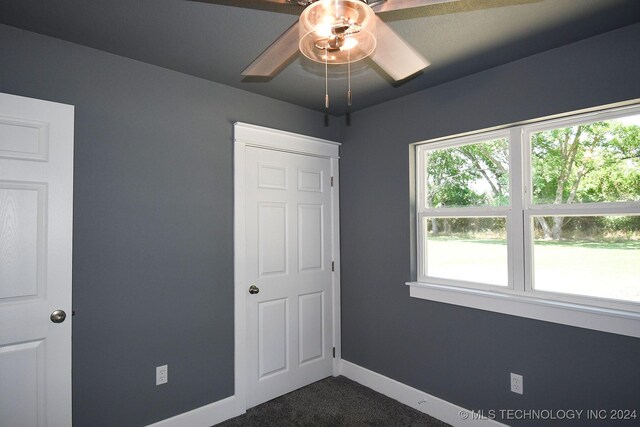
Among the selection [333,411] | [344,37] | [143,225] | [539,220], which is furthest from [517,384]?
[143,225]

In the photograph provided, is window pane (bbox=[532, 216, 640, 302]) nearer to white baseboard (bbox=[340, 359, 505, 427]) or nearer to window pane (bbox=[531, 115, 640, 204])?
window pane (bbox=[531, 115, 640, 204])

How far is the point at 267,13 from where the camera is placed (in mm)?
1705

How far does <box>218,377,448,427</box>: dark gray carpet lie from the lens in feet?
8.13

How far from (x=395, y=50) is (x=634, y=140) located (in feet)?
5.06

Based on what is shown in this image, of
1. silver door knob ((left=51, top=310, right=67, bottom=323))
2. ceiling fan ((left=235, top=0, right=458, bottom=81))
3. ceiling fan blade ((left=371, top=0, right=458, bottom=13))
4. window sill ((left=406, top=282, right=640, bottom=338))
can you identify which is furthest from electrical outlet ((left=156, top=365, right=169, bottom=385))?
ceiling fan blade ((left=371, top=0, right=458, bottom=13))

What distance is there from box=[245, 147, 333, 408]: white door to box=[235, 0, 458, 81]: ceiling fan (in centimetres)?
147

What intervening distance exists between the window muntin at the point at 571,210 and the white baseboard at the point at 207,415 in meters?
1.75

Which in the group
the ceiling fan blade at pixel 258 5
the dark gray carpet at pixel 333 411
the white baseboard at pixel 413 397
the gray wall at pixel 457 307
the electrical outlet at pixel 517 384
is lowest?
the dark gray carpet at pixel 333 411

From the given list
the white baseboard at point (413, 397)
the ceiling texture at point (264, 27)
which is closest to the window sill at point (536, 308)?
the white baseboard at point (413, 397)

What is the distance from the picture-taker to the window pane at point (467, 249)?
94.3 inches

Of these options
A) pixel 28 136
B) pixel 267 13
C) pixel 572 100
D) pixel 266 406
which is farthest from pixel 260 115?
pixel 266 406

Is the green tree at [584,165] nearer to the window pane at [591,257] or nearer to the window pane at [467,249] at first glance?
the window pane at [591,257]

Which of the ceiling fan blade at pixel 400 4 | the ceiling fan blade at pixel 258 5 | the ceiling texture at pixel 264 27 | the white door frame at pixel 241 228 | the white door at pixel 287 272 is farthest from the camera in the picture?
the white door at pixel 287 272

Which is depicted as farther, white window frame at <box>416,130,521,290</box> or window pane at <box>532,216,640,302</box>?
white window frame at <box>416,130,521,290</box>
